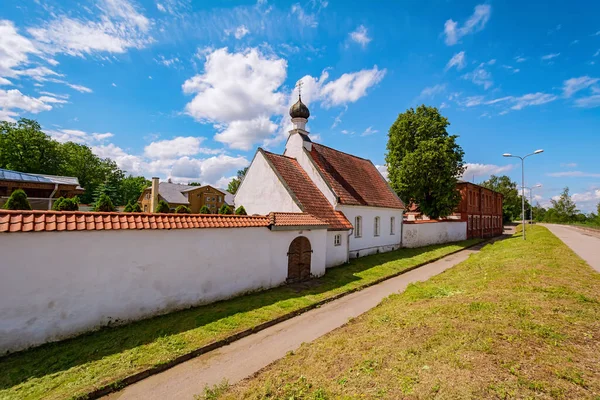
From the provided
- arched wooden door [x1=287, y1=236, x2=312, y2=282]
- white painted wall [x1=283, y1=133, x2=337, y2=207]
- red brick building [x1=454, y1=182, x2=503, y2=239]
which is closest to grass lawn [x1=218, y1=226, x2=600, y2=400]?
arched wooden door [x1=287, y1=236, x2=312, y2=282]

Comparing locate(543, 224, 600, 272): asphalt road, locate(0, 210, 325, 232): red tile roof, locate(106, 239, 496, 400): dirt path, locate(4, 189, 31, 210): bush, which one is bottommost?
locate(106, 239, 496, 400): dirt path

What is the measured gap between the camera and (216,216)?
10711 mm

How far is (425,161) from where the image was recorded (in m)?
27.8

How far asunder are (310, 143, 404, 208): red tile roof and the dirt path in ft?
28.1

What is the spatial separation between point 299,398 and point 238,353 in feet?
10.2

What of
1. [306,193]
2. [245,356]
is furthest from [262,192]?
[245,356]

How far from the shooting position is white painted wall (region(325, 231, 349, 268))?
16.1m

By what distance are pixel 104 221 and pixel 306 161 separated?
13.3 metres

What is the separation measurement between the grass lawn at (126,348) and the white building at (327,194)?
19.1 feet

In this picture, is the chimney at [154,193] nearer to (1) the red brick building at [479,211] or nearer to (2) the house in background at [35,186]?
(2) the house in background at [35,186]

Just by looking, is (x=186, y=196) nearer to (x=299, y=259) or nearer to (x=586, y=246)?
(x=299, y=259)

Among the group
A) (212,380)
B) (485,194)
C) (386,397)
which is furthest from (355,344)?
(485,194)

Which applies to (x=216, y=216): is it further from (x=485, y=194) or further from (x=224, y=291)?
(x=485, y=194)

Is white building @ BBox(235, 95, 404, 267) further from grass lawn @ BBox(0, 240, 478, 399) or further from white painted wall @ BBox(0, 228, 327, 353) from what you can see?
grass lawn @ BBox(0, 240, 478, 399)
